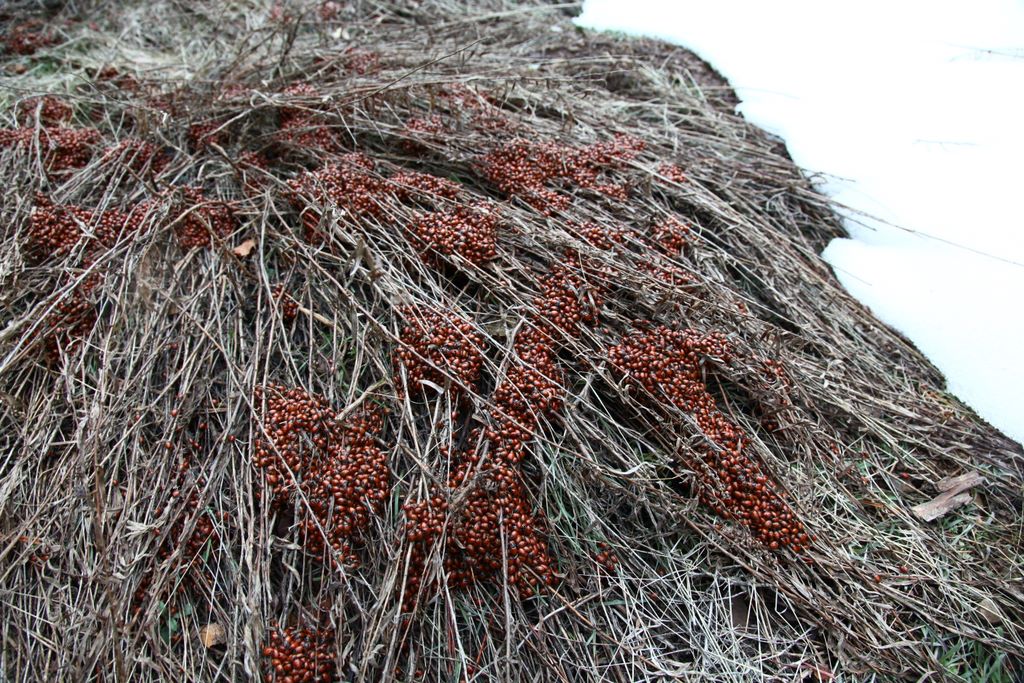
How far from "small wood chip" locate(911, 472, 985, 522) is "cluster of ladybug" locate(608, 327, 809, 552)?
0.49 m

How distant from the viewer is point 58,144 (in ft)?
8.96

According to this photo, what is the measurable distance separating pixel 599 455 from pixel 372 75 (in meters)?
2.19

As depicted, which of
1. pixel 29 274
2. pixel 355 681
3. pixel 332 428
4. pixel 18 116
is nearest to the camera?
pixel 355 681

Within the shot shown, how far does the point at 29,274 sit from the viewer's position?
7.43ft

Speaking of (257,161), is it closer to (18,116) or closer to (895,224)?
(18,116)

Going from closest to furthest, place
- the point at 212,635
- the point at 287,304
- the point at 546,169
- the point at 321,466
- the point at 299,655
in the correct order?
the point at 299,655 → the point at 212,635 → the point at 321,466 → the point at 287,304 → the point at 546,169

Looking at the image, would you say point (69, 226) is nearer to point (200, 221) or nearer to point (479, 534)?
point (200, 221)

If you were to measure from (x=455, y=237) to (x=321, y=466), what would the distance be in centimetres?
94

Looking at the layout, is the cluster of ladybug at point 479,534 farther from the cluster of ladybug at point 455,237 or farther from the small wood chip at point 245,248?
the small wood chip at point 245,248

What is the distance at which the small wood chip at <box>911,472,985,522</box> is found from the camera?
2.05 m

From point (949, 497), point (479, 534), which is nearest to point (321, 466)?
point (479, 534)

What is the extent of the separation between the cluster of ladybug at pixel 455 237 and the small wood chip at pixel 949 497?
1691 mm

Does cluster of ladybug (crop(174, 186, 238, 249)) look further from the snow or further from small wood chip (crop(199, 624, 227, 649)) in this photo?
the snow

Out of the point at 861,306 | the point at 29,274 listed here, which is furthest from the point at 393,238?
the point at 861,306
